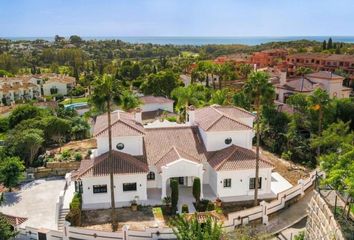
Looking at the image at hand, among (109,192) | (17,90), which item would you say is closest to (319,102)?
(109,192)

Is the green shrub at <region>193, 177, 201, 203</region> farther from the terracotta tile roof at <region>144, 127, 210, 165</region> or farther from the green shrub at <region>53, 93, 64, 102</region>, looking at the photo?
the green shrub at <region>53, 93, 64, 102</region>

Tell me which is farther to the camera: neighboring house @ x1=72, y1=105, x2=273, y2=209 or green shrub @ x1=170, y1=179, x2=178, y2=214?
neighboring house @ x1=72, y1=105, x2=273, y2=209

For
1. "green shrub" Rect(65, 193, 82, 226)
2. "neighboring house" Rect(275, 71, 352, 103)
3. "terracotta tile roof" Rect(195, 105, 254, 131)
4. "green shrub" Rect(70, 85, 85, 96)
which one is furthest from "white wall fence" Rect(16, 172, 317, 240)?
"green shrub" Rect(70, 85, 85, 96)

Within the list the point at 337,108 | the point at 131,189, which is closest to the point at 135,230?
the point at 131,189

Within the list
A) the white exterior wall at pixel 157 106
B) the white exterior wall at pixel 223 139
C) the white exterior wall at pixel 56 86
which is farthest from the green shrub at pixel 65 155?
the white exterior wall at pixel 56 86

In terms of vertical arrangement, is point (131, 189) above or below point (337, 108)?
below

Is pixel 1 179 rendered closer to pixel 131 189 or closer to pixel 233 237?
pixel 131 189

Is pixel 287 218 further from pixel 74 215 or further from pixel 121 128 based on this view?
pixel 74 215
